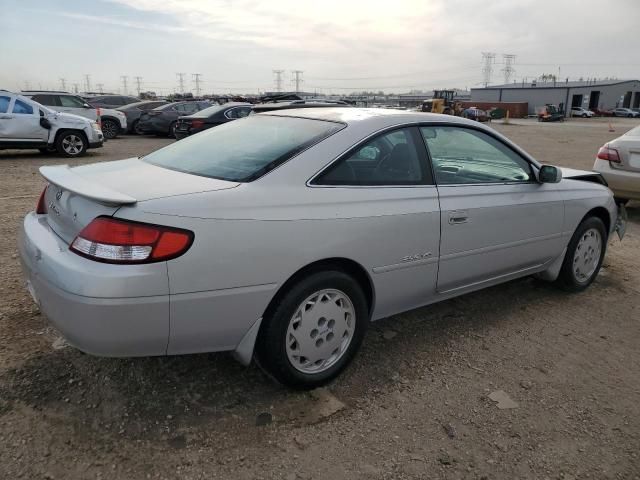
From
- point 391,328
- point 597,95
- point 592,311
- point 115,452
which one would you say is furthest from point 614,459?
point 597,95

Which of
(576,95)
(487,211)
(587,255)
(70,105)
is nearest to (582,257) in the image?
(587,255)

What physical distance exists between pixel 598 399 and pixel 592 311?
1387 millimetres

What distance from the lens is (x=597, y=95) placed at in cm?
8375

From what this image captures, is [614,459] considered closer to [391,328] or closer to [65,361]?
[391,328]

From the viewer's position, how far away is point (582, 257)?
4469mm

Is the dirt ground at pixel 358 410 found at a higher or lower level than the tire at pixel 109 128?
lower

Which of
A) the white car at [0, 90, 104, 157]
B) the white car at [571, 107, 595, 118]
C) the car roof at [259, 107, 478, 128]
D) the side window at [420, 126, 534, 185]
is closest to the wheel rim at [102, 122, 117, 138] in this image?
the white car at [0, 90, 104, 157]

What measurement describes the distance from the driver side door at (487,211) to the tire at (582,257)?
276 mm

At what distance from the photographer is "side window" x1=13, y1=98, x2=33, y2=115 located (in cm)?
1172

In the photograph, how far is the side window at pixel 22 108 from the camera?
1172 centimetres

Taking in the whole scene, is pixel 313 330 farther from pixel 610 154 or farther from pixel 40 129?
pixel 40 129

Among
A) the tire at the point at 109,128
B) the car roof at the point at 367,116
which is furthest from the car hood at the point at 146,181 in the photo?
the tire at the point at 109,128

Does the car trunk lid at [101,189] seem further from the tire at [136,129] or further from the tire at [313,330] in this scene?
the tire at [136,129]

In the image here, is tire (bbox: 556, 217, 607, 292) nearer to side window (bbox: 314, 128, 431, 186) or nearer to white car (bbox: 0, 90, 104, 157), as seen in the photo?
side window (bbox: 314, 128, 431, 186)
